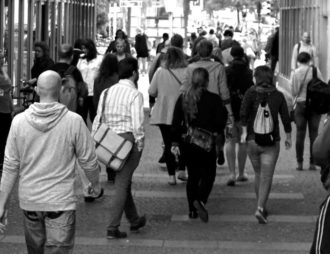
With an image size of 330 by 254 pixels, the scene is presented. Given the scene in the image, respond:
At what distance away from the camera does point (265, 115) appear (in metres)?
10.5

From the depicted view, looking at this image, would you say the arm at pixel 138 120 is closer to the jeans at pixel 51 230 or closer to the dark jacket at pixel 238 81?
the jeans at pixel 51 230

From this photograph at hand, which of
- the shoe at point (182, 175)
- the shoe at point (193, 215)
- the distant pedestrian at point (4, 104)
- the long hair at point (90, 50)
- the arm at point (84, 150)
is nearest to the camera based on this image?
the arm at point (84, 150)

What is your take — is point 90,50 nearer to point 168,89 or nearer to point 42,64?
point 168,89

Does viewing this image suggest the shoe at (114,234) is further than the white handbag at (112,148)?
Yes

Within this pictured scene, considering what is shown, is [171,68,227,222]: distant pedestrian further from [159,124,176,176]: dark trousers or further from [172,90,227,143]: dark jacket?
[159,124,176,176]: dark trousers

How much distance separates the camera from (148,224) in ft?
34.0

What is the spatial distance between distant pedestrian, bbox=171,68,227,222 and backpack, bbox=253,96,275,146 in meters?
0.35

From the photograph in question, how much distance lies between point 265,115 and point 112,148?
2.00 meters

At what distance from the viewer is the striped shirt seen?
919 cm

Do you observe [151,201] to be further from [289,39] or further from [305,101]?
[289,39]

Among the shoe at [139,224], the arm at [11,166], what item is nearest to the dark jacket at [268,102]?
the shoe at [139,224]

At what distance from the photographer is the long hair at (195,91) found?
1035 cm

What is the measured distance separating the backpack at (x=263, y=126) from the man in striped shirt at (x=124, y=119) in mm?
1563

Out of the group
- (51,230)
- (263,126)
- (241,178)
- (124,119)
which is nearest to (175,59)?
(241,178)
